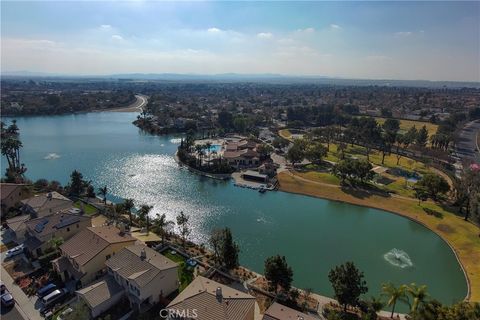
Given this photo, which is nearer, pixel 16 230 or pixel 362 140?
pixel 16 230

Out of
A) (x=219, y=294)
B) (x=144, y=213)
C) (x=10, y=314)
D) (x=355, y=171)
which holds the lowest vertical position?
(x=10, y=314)

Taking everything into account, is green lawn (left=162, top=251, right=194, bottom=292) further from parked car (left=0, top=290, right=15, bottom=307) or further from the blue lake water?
parked car (left=0, top=290, right=15, bottom=307)

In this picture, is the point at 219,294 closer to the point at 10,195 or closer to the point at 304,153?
the point at 10,195

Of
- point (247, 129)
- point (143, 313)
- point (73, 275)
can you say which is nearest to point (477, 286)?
point (143, 313)

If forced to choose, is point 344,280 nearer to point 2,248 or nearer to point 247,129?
point 2,248

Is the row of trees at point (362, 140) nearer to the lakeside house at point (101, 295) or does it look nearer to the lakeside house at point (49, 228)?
the lakeside house at point (49, 228)

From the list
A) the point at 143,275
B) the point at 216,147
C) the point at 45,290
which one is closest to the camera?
the point at 143,275

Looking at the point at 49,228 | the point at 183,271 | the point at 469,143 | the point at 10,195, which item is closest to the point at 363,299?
the point at 183,271
